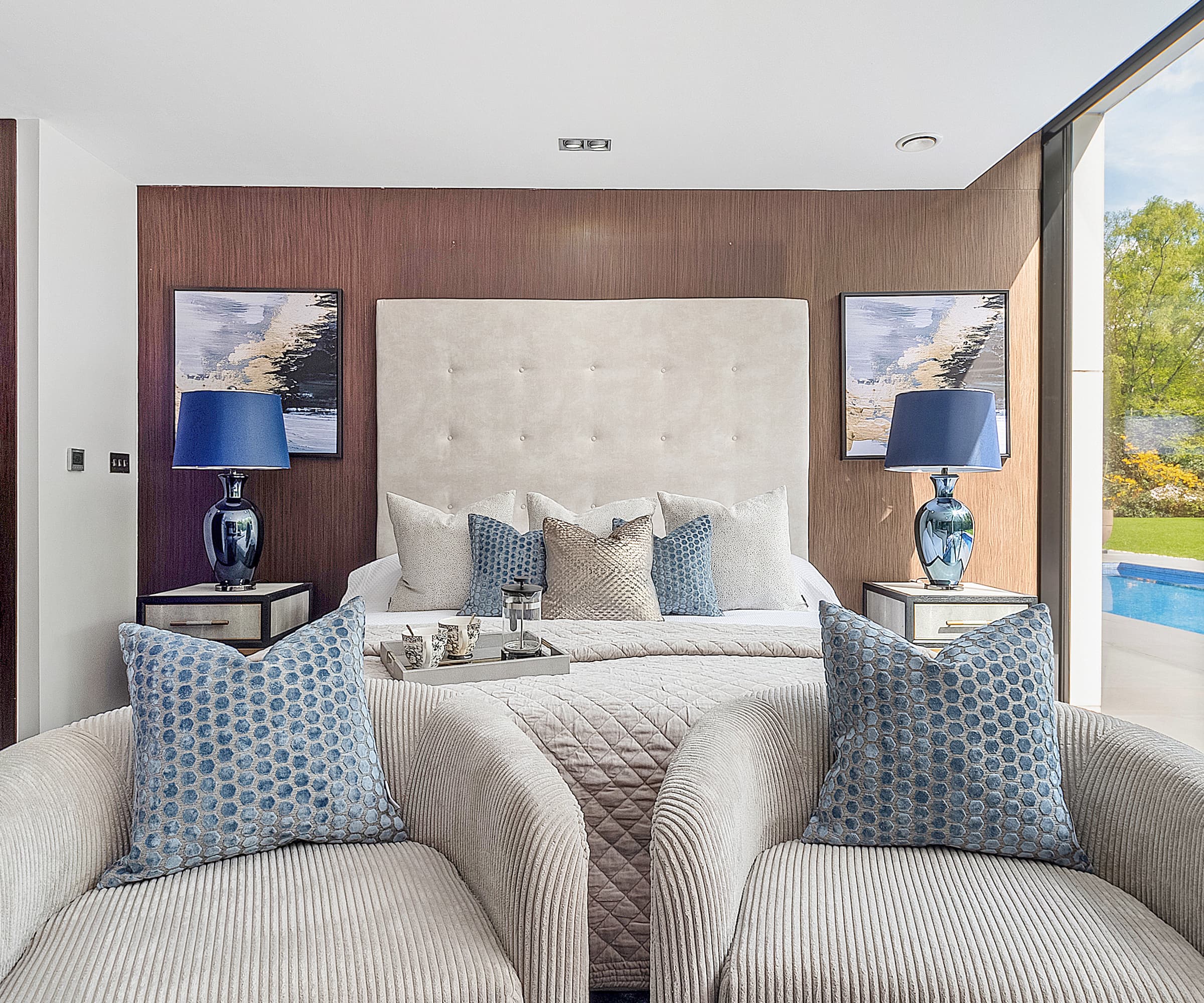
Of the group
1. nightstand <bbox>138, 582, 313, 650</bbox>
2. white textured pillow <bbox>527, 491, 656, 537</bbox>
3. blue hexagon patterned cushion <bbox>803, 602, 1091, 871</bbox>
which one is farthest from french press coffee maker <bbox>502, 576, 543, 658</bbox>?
nightstand <bbox>138, 582, 313, 650</bbox>

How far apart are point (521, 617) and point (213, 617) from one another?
1755 millimetres

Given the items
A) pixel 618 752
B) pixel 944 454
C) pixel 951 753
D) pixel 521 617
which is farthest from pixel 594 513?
pixel 951 753

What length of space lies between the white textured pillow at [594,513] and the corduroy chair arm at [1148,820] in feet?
7.11

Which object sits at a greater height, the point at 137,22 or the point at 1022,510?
the point at 137,22

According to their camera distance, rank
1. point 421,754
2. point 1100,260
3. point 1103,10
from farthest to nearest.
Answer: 1. point 1100,260
2. point 1103,10
3. point 421,754

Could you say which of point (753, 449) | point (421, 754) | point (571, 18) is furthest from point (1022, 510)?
point (421, 754)

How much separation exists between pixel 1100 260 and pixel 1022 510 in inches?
43.8

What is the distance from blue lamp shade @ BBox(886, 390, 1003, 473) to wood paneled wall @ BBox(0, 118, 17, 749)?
11.4 ft

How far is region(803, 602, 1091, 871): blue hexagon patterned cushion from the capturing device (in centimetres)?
143

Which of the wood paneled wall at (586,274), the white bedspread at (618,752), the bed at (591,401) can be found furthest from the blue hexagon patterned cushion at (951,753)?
the wood paneled wall at (586,274)

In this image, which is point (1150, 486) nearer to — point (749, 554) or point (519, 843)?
point (749, 554)

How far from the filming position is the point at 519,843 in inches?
47.9

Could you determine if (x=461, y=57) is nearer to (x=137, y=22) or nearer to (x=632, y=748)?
(x=137, y=22)

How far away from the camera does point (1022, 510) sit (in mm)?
4051
